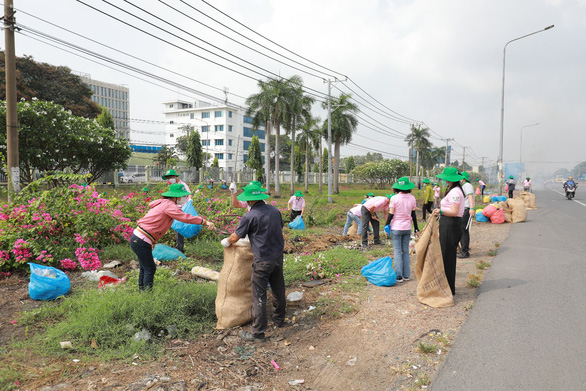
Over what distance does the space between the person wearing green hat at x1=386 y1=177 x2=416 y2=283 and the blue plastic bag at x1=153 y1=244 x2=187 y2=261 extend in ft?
13.1

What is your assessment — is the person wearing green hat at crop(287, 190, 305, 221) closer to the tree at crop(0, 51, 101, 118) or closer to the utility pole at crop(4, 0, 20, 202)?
the utility pole at crop(4, 0, 20, 202)

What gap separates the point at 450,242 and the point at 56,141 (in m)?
17.8

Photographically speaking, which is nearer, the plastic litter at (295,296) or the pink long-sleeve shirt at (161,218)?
the pink long-sleeve shirt at (161,218)

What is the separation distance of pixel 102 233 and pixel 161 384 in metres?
5.44

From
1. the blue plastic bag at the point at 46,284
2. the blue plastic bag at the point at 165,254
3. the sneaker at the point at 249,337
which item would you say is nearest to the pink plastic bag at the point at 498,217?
the blue plastic bag at the point at 165,254

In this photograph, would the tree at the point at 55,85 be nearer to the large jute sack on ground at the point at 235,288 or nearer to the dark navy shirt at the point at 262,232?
the large jute sack on ground at the point at 235,288

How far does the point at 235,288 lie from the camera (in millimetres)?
4371

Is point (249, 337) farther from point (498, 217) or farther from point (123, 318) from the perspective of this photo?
point (498, 217)

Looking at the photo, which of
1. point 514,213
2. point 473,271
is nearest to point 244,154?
point 514,213

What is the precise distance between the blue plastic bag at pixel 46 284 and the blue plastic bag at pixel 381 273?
15.1 feet

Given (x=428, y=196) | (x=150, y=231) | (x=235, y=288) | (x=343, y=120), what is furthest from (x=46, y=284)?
(x=343, y=120)

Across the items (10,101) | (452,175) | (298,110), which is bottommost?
(452,175)

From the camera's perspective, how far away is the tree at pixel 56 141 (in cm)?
1600

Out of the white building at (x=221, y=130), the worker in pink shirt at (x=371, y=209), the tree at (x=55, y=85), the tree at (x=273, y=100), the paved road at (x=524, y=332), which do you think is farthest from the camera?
the white building at (x=221, y=130)
